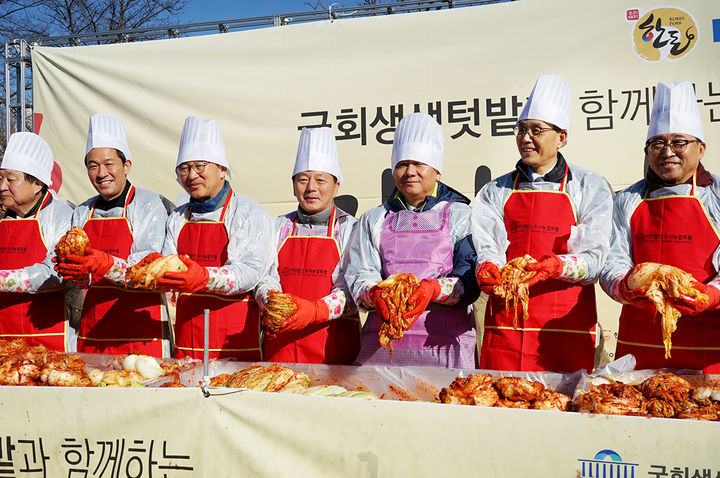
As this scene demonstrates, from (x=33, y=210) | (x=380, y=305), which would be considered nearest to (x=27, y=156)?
(x=33, y=210)

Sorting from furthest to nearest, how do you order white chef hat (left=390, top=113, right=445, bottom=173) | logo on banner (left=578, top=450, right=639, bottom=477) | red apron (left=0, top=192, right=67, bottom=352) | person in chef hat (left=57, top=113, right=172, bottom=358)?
red apron (left=0, top=192, right=67, bottom=352) < person in chef hat (left=57, top=113, right=172, bottom=358) < white chef hat (left=390, top=113, right=445, bottom=173) < logo on banner (left=578, top=450, right=639, bottom=477)

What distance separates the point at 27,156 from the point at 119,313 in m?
1.19

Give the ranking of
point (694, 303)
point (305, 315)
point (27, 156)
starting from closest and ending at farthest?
point (694, 303) < point (305, 315) < point (27, 156)

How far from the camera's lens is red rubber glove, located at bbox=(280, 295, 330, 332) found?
3078 millimetres

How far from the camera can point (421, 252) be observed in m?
3.34

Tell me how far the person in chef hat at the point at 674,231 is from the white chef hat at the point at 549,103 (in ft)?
1.39

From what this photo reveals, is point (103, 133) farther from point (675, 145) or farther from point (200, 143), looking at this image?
point (675, 145)

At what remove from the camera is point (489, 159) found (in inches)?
200

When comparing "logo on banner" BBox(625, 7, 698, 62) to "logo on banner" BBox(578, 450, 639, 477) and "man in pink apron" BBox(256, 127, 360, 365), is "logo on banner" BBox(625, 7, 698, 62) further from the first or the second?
"logo on banner" BBox(578, 450, 639, 477)

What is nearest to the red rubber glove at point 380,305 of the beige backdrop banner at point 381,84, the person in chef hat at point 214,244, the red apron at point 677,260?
the person in chef hat at point 214,244

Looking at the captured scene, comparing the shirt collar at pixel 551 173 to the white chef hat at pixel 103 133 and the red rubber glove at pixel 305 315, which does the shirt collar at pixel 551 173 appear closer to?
the red rubber glove at pixel 305 315

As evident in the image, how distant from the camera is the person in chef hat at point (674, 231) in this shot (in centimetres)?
299

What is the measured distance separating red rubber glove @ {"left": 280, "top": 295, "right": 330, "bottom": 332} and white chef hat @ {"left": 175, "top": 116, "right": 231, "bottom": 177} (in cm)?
105

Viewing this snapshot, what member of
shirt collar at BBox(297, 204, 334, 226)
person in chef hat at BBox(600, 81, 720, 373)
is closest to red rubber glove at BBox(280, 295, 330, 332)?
shirt collar at BBox(297, 204, 334, 226)
